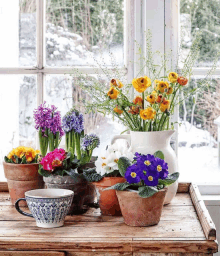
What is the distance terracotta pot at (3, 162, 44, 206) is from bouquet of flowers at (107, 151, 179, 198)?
37 cm

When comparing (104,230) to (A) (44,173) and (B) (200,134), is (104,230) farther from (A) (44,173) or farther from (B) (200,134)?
(B) (200,134)

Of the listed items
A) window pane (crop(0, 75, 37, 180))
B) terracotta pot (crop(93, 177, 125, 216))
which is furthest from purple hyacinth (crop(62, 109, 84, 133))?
window pane (crop(0, 75, 37, 180))

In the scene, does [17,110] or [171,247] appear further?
[17,110]

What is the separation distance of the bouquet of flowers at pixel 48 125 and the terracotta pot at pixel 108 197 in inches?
12.7

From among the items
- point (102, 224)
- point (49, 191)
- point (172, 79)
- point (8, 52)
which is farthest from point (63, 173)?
point (8, 52)

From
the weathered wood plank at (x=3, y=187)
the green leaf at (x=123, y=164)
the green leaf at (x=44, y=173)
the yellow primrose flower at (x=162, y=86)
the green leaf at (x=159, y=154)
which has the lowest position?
the weathered wood plank at (x=3, y=187)

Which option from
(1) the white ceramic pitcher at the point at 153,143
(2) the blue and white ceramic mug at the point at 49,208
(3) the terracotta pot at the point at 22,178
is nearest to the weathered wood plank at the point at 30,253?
(2) the blue and white ceramic mug at the point at 49,208

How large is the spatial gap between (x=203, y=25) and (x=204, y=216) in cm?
95

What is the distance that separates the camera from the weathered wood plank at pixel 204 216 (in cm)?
112

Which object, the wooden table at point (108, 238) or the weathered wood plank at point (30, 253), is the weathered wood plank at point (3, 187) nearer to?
the wooden table at point (108, 238)

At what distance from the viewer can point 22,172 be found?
4.88 feet

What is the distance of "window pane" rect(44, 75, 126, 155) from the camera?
1.86m

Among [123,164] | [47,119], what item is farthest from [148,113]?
[47,119]

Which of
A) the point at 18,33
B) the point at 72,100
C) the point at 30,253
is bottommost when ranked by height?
the point at 30,253
